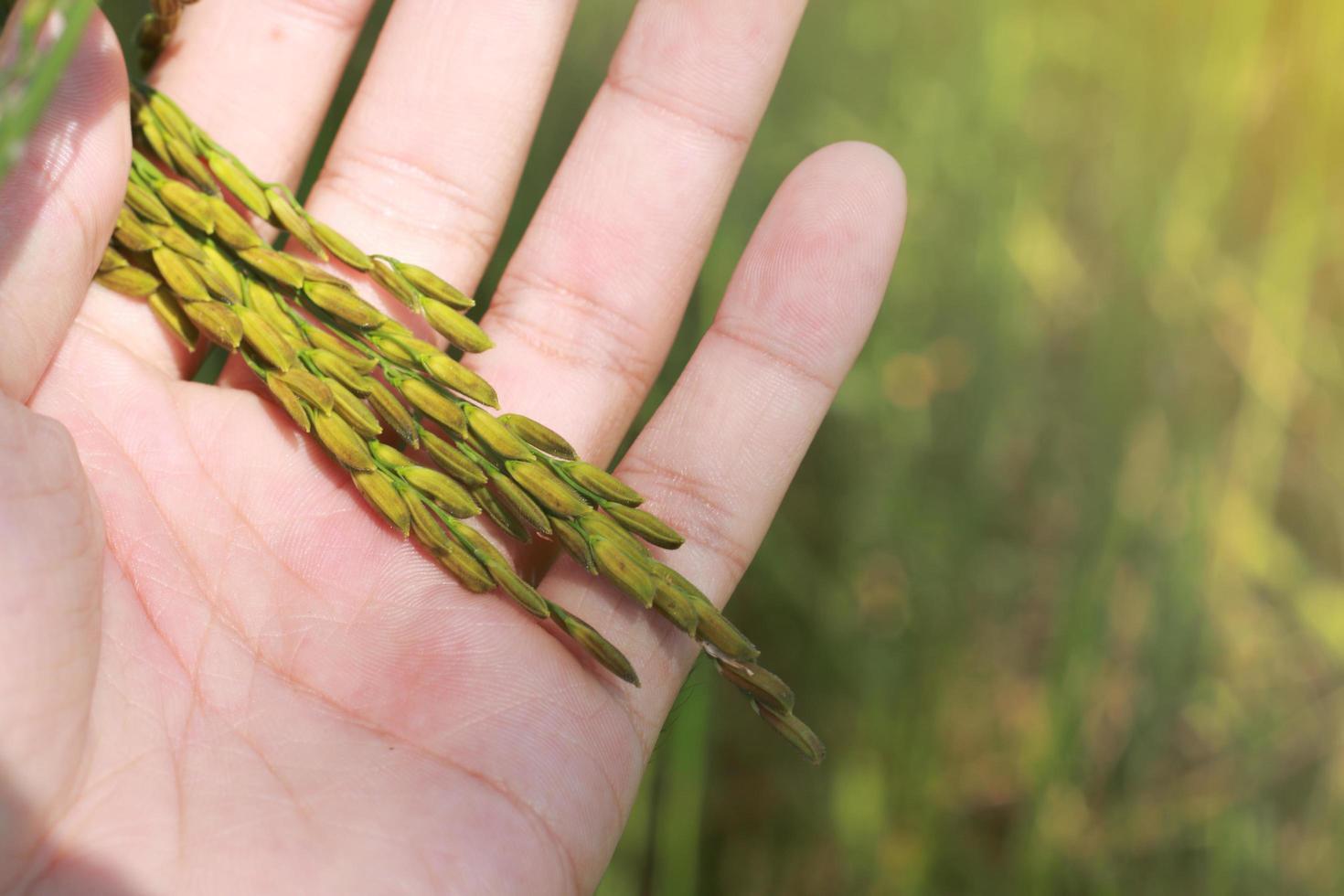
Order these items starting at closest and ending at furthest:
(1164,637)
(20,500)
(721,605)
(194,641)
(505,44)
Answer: (20,500), (194,641), (721,605), (505,44), (1164,637)

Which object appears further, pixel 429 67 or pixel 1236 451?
pixel 1236 451

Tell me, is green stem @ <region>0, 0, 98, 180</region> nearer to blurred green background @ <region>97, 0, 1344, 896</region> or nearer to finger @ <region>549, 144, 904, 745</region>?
finger @ <region>549, 144, 904, 745</region>

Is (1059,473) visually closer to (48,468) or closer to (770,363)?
(770,363)

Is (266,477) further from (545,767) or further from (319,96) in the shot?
(319,96)

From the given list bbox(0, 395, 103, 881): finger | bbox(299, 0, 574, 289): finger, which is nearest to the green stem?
bbox(0, 395, 103, 881): finger

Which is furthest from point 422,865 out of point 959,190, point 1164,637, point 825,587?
point 959,190

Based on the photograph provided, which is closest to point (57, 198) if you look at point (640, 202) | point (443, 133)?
point (443, 133)
